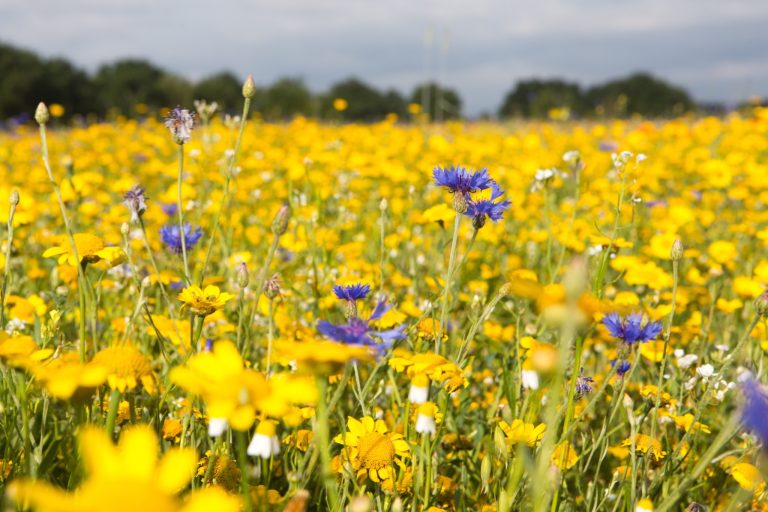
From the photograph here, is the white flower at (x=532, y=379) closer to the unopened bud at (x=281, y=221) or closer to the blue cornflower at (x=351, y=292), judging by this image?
the blue cornflower at (x=351, y=292)

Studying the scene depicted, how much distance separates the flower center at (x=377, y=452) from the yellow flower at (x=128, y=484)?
2.07 feet

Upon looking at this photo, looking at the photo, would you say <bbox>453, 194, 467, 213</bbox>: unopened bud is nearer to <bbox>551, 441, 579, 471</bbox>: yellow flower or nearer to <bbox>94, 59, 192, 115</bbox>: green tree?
<bbox>551, 441, 579, 471</bbox>: yellow flower

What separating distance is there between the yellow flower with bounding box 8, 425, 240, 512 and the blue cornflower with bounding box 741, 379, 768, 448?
489mm

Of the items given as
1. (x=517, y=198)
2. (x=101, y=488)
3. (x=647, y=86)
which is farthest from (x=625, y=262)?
(x=647, y=86)

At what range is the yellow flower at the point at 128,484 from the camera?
444mm

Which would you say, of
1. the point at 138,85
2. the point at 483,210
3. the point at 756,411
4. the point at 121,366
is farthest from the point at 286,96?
the point at 756,411

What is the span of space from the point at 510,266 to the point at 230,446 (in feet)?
6.28

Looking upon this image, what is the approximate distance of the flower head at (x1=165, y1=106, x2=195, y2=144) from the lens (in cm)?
146

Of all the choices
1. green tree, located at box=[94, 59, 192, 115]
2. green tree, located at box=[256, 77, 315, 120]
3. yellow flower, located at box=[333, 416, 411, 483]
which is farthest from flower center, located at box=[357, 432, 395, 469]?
green tree, located at box=[94, 59, 192, 115]

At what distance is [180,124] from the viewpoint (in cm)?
147

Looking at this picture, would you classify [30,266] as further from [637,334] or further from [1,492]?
[637,334]

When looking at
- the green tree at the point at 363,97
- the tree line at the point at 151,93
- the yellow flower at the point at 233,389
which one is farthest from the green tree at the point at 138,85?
the yellow flower at the point at 233,389

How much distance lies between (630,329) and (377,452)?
50cm

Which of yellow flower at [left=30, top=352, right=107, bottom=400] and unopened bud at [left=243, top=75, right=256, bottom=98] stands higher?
unopened bud at [left=243, top=75, right=256, bottom=98]
